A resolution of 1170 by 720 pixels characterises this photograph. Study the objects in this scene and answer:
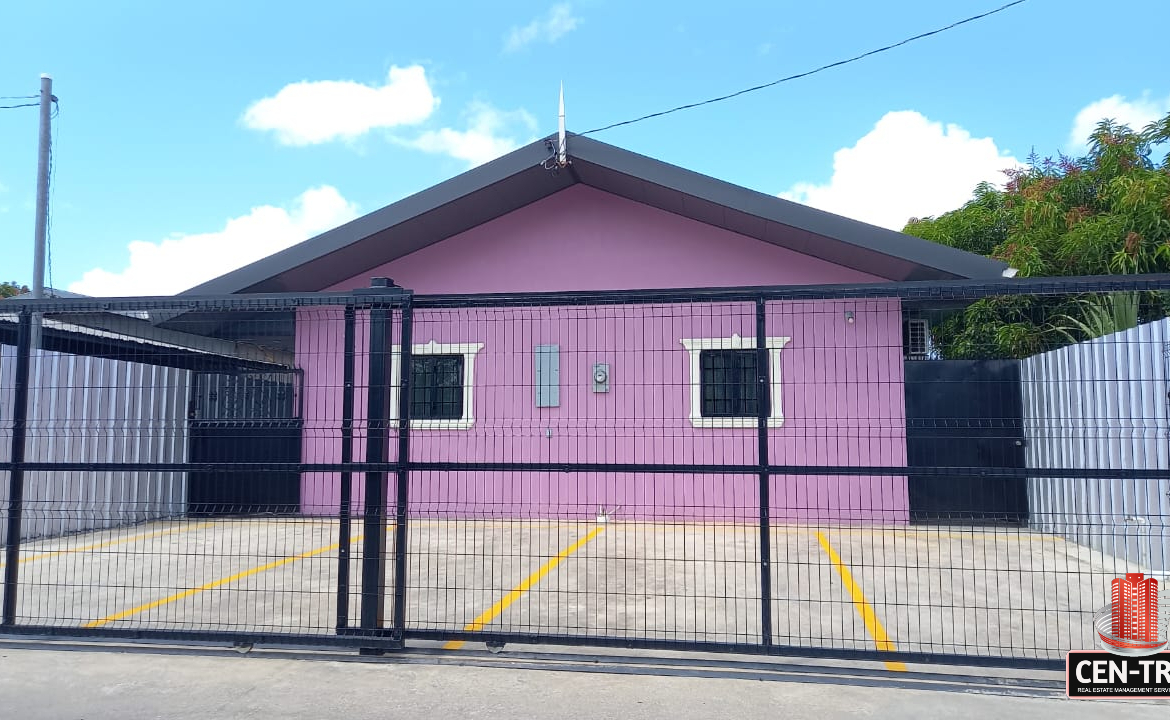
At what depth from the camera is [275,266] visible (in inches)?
447

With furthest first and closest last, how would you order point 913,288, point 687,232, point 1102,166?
point 1102,166, point 687,232, point 913,288

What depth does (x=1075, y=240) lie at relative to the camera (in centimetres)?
1419

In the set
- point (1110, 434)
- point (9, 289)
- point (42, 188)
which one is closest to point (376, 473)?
point (1110, 434)

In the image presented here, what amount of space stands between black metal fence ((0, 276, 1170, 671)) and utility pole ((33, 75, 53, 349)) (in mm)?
3448

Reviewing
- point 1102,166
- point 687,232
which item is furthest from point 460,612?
point 1102,166

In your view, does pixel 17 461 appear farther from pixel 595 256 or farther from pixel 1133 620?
pixel 595 256

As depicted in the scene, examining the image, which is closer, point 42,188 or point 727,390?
point 727,390

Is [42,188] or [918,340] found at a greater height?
[42,188]

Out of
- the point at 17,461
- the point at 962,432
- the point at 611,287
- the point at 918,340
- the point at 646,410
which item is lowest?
the point at 17,461

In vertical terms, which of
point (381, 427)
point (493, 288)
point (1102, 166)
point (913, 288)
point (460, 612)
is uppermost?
point (1102, 166)

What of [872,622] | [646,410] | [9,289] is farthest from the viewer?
[9,289]

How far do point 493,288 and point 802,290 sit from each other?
820 centimetres

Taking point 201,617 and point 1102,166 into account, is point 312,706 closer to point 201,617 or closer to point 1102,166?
point 201,617

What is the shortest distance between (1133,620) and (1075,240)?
1143cm
